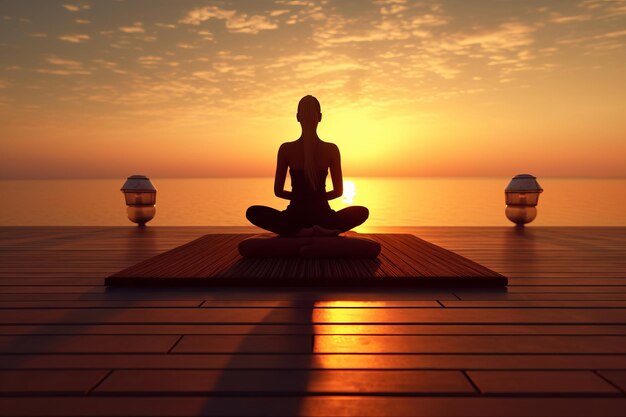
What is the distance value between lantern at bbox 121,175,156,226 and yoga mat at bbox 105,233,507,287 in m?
2.67

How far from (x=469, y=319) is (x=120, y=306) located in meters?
1.68

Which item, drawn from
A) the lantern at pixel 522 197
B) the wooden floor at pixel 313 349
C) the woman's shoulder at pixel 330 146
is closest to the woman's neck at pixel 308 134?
the woman's shoulder at pixel 330 146

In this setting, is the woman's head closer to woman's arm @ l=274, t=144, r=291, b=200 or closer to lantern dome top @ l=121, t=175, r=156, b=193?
woman's arm @ l=274, t=144, r=291, b=200

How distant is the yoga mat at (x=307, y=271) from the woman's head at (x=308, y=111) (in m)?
1.19

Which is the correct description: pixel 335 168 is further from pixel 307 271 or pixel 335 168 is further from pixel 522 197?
pixel 522 197

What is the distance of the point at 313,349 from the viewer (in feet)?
5.37

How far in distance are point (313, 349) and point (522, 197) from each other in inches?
207

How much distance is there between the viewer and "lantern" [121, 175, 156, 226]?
6.06 metres

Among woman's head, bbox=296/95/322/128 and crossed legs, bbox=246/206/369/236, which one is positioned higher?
woman's head, bbox=296/95/322/128

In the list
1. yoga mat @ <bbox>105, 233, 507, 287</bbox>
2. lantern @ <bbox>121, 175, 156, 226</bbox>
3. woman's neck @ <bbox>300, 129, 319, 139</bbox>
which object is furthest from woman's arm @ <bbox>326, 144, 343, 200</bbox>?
lantern @ <bbox>121, 175, 156, 226</bbox>

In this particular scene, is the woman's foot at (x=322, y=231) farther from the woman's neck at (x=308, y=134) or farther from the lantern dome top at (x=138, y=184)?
the lantern dome top at (x=138, y=184)

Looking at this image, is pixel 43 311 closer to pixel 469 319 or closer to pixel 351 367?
pixel 351 367

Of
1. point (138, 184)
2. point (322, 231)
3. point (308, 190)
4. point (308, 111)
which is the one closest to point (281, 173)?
point (308, 190)

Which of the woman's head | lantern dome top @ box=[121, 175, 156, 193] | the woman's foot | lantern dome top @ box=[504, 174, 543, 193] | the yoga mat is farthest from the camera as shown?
lantern dome top @ box=[121, 175, 156, 193]
